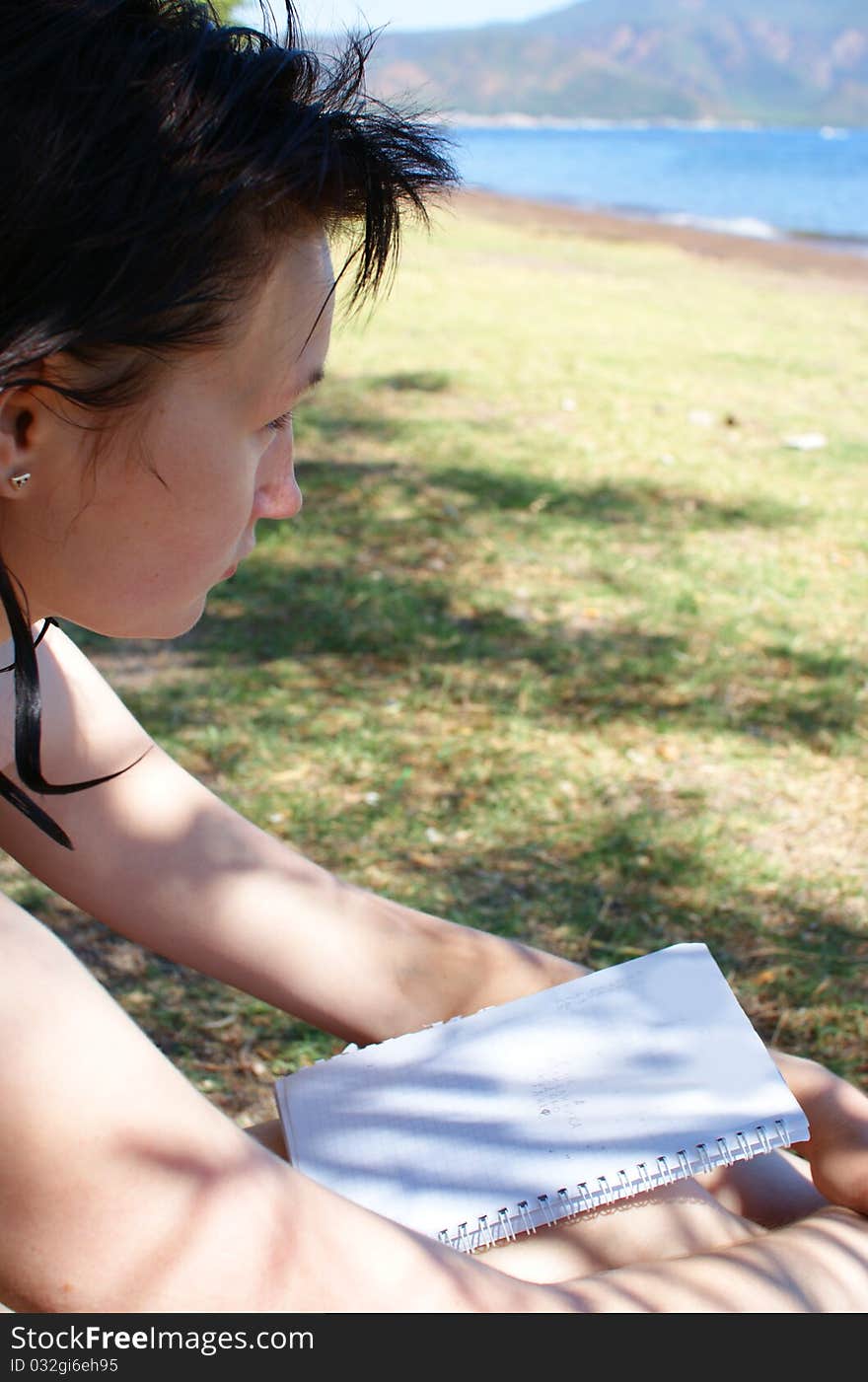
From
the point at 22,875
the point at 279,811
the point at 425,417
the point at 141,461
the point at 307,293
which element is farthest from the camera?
the point at 425,417

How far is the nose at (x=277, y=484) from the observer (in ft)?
4.37

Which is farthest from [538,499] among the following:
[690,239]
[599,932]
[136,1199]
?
[690,239]

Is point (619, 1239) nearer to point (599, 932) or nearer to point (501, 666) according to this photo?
point (599, 932)

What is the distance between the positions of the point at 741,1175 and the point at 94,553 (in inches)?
45.5

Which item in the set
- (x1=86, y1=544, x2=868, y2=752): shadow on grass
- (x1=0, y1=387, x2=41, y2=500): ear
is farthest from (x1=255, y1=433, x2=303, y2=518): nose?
(x1=86, y1=544, x2=868, y2=752): shadow on grass

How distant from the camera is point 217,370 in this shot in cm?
115

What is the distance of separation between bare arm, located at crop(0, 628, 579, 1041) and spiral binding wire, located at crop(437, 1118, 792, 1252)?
1.17 ft

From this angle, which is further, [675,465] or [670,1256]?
[675,465]

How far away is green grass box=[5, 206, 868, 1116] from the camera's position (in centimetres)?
282

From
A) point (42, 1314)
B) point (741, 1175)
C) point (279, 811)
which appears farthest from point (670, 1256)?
point (279, 811)

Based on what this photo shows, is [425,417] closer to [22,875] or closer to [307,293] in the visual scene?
[22,875]

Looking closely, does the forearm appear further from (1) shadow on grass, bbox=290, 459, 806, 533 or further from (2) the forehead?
(1) shadow on grass, bbox=290, 459, 806, 533

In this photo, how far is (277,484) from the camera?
1.35 metres

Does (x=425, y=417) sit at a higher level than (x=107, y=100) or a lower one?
lower
